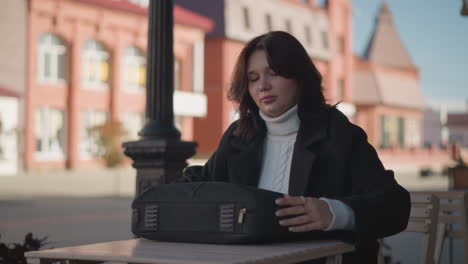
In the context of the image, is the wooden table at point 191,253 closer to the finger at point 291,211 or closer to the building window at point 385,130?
the finger at point 291,211

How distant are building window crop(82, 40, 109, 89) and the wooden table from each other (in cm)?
3537

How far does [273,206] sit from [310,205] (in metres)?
0.12

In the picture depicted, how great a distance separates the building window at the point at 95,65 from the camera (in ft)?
124

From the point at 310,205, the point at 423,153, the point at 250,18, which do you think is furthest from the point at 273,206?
the point at 423,153

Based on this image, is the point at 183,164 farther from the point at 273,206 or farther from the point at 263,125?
the point at 273,206

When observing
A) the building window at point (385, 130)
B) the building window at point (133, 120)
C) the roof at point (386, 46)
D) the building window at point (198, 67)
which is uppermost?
the roof at point (386, 46)

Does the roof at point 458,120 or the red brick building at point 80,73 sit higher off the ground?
the roof at point 458,120

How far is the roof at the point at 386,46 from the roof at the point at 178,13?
31.7 m

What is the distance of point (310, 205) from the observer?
268 cm

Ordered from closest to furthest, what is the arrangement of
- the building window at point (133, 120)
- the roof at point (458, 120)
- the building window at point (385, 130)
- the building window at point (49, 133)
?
1. the building window at point (49, 133)
2. the building window at point (133, 120)
3. the building window at point (385, 130)
4. the roof at point (458, 120)

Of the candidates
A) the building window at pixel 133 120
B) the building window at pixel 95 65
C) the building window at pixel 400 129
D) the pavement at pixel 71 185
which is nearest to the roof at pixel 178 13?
the building window at pixel 95 65

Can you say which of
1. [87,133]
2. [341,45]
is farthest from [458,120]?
[87,133]

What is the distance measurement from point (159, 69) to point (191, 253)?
14.1 feet

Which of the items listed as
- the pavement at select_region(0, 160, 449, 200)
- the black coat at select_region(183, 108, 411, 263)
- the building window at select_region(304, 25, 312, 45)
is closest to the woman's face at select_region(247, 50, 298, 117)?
the black coat at select_region(183, 108, 411, 263)
